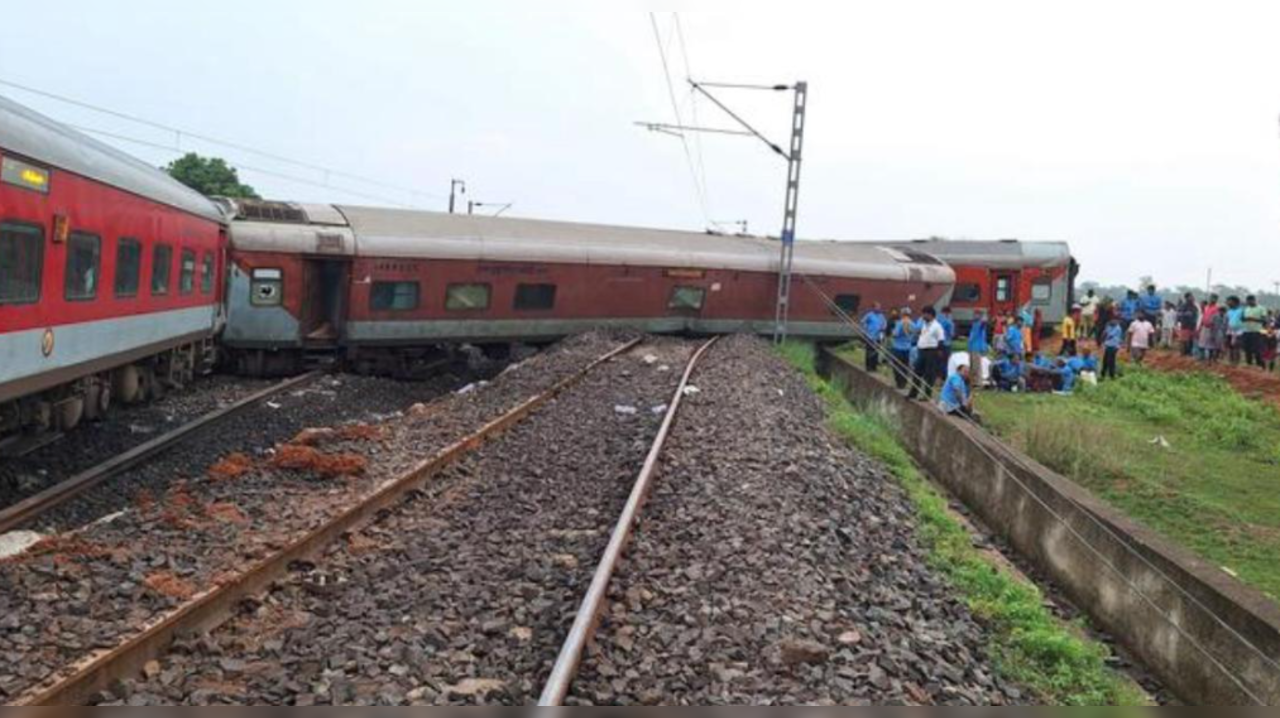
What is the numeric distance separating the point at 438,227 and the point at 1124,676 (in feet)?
50.5

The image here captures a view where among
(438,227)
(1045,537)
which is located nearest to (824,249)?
(438,227)

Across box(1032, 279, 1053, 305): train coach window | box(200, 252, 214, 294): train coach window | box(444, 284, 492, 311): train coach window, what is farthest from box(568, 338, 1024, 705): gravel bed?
box(1032, 279, 1053, 305): train coach window

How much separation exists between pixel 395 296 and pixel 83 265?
9.56 metres

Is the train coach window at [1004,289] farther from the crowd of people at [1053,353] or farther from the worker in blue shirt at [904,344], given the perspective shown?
the worker in blue shirt at [904,344]

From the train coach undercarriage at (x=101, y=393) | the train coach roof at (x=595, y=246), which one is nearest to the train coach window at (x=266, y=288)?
the train coach undercarriage at (x=101, y=393)

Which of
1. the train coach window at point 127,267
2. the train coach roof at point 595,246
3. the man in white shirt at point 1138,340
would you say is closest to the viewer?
the train coach window at point 127,267

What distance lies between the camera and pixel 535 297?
21531 millimetres

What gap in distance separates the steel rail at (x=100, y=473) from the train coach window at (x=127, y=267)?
1636mm

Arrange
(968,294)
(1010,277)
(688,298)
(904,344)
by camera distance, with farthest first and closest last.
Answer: (1010,277) < (968,294) < (688,298) < (904,344)

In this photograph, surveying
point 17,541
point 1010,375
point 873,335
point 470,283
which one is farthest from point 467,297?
point 17,541

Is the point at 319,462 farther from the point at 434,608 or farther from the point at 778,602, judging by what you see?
the point at 778,602

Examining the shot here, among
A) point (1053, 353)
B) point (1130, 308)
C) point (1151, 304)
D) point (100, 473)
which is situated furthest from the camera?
point (1053, 353)

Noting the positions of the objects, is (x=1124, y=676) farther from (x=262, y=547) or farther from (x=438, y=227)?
(x=438, y=227)

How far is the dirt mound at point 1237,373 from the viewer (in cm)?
1970
